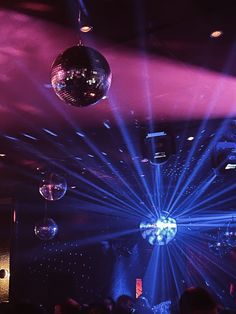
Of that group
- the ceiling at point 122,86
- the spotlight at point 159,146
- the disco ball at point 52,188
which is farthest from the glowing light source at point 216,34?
the disco ball at point 52,188

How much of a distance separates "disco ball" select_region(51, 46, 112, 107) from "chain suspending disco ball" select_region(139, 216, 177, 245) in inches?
432

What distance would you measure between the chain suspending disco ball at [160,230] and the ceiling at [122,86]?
15.8 ft

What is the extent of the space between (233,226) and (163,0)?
10759mm

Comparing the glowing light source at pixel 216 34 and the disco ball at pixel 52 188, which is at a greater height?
the glowing light source at pixel 216 34

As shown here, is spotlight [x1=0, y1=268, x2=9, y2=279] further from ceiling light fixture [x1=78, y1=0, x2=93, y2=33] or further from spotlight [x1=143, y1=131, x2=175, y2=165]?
ceiling light fixture [x1=78, y1=0, x2=93, y2=33]

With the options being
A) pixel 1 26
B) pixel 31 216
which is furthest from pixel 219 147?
pixel 31 216

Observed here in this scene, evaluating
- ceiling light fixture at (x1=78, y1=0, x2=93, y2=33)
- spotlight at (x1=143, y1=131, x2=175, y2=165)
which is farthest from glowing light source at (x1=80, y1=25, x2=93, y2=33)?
spotlight at (x1=143, y1=131, x2=175, y2=165)

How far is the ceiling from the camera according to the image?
304 centimetres

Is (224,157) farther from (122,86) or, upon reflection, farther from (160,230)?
(160,230)

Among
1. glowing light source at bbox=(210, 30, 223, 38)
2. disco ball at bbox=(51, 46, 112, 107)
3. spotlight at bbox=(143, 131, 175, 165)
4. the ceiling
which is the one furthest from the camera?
spotlight at bbox=(143, 131, 175, 165)

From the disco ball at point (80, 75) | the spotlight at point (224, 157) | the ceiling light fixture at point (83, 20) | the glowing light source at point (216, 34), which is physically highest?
the ceiling light fixture at point (83, 20)

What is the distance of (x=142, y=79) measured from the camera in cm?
407

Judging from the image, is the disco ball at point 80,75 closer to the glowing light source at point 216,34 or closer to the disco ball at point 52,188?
the glowing light source at point 216,34

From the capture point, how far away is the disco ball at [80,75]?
2.16m
